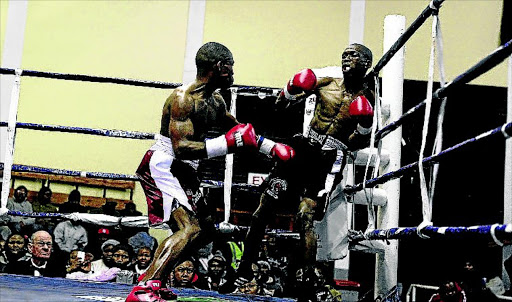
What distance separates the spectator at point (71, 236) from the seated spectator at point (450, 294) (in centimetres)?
292

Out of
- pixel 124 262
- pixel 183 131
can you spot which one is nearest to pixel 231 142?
pixel 183 131

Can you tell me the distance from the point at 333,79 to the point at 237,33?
12.1ft

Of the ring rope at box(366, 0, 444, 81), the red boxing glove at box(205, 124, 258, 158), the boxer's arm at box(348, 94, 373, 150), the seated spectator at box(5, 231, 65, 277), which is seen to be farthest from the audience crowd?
the ring rope at box(366, 0, 444, 81)

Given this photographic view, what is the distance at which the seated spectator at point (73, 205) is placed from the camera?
5738mm

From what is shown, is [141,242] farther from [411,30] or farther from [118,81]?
[411,30]

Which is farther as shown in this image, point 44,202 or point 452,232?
point 44,202

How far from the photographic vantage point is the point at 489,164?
23.6ft

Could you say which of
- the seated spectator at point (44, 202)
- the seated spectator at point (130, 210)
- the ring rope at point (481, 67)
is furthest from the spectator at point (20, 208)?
the ring rope at point (481, 67)

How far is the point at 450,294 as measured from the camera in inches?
184

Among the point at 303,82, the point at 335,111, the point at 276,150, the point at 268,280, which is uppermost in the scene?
the point at 303,82

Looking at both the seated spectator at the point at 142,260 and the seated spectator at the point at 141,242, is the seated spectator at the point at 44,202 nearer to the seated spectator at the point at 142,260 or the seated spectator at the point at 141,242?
the seated spectator at the point at 141,242

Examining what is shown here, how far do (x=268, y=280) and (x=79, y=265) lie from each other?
1.44 m

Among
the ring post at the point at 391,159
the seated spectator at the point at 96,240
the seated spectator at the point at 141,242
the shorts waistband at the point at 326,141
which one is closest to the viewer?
the shorts waistband at the point at 326,141

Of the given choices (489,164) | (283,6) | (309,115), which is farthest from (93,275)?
(489,164)
